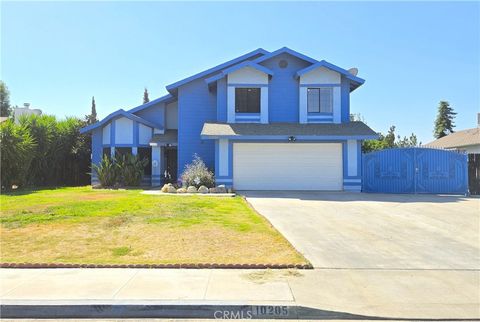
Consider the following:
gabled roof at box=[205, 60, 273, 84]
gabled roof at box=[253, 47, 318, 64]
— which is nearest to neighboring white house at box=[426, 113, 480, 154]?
gabled roof at box=[253, 47, 318, 64]

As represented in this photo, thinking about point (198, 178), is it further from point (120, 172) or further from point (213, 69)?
point (213, 69)

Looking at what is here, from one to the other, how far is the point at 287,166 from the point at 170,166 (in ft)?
26.5

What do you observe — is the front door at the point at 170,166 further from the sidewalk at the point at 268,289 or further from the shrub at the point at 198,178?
the sidewalk at the point at 268,289

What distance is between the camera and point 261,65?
23.1m

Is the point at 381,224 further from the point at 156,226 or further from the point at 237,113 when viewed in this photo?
the point at 237,113

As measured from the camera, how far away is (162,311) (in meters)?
5.20

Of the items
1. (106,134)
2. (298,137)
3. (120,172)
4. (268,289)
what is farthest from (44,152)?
(268,289)

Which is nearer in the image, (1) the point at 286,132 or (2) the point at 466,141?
(1) the point at 286,132

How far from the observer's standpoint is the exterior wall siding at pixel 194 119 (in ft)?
77.9

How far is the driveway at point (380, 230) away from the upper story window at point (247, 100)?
6.55 meters

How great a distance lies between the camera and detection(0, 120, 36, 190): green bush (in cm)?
2108

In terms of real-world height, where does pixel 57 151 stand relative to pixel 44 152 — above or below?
above

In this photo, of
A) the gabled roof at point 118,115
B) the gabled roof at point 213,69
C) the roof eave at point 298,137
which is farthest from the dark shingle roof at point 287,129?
the gabled roof at point 118,115

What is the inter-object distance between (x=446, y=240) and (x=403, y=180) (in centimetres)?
1214
